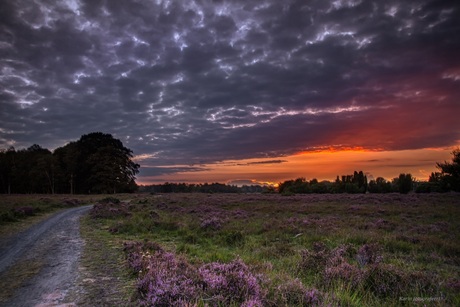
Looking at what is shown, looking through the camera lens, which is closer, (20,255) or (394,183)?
(20,255)

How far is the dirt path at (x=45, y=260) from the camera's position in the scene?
5711 millimetres

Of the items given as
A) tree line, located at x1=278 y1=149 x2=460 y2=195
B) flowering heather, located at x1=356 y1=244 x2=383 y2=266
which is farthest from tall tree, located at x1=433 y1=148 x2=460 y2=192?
flowering heather, located at x1=356 y1=244 x2=383 y2=266

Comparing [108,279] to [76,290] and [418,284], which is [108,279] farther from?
[418,284]

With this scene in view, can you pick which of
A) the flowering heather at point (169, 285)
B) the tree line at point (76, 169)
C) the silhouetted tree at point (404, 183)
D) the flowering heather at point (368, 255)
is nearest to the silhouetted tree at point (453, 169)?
the silhouetted tree at point (404, 183)

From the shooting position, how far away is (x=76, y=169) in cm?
7544

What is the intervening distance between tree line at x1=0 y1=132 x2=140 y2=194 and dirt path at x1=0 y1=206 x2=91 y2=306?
62.6 metres

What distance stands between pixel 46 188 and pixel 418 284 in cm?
9107

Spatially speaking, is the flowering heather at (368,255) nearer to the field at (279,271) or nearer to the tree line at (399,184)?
the field at (279,271)

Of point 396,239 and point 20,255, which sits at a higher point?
point 20,255

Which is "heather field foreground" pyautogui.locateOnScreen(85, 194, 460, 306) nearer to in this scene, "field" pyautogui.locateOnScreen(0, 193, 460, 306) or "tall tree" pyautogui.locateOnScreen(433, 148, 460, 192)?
"field" pyautogui.locateOnScreen(0, 193, 460, 306)

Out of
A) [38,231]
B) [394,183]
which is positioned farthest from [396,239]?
[394,183]

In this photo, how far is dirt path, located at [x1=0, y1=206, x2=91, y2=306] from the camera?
5711mm

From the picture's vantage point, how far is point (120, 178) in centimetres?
7600

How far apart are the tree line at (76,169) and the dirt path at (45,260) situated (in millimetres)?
62565
